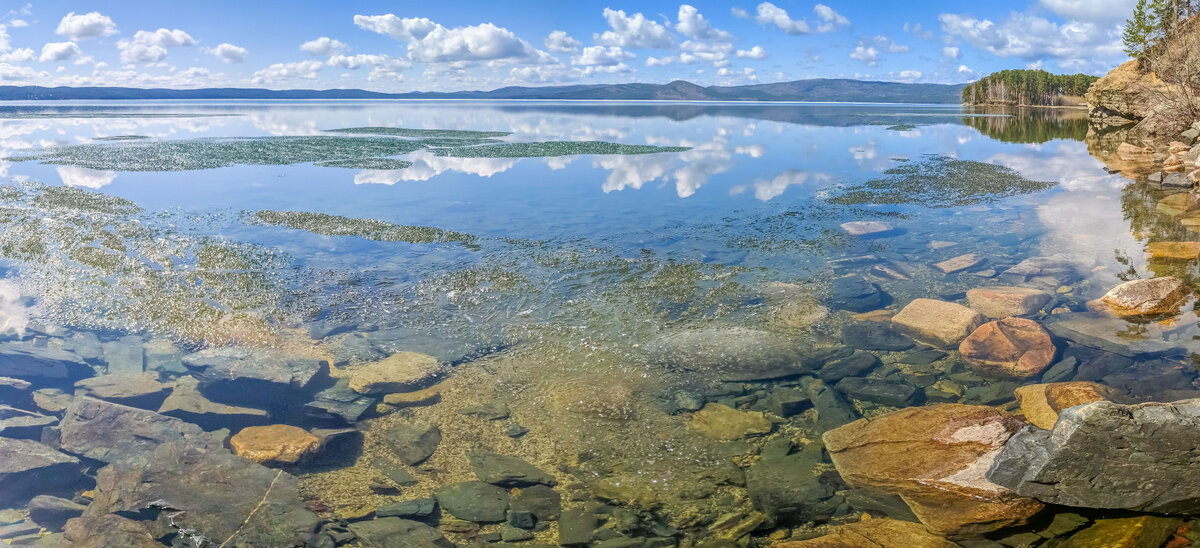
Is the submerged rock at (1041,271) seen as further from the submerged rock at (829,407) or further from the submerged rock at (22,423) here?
the submerged rock at (22,423)

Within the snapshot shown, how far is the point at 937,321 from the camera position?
1187cm

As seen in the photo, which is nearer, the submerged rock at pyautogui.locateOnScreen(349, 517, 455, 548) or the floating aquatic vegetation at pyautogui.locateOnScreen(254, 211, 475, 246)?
the submerged rock at pyautogui.locateOnScreen(349, 517, 455, 548)

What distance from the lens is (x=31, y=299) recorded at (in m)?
14.0

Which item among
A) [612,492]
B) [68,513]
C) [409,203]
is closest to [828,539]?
[612,492]

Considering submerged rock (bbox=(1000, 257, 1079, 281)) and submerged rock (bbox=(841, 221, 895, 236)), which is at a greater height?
submerged rock (bbox=(841, 221, 895, 236))

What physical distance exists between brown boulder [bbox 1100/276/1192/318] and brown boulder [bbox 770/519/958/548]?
9.11m

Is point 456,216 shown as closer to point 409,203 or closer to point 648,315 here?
point 409,203

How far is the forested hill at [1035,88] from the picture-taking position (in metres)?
129

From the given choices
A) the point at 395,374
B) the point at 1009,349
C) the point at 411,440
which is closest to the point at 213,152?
the point at 395,374

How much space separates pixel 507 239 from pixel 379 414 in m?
9.82

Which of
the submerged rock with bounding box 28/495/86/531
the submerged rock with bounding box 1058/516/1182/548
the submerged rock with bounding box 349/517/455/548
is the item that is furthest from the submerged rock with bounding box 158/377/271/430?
the submerged rock with bounding box 1058/516/1182/548

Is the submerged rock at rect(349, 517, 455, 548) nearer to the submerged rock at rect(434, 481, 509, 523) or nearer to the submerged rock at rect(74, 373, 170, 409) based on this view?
the submerged rock at rect(434, 481, 509, 523)

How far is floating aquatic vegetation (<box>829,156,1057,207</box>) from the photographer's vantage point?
2538cm

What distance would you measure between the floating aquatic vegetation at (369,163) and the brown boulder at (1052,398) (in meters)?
33.8
